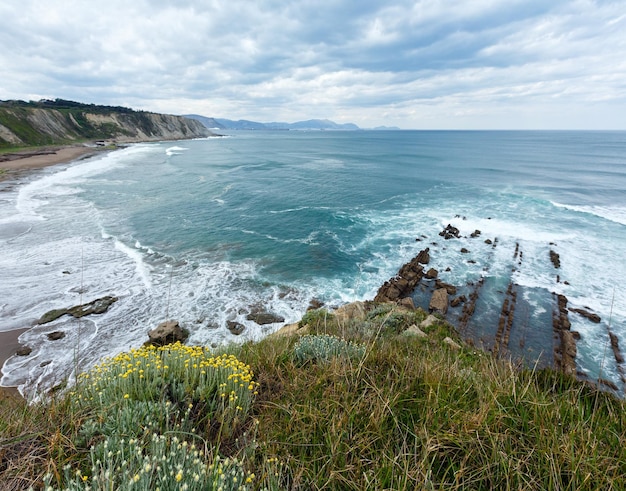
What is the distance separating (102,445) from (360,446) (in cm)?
231

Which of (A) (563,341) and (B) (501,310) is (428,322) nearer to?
(B) (501,310)

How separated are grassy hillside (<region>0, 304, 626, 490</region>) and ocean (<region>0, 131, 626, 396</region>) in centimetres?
118

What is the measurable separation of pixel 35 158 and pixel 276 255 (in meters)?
65.4

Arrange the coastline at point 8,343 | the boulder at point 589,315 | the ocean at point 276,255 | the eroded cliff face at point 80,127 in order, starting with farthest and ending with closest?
the eroded cliff face at point 80,127, the boulder at point 589,315, the ocean at point 276,255, the coastline at point 8,343

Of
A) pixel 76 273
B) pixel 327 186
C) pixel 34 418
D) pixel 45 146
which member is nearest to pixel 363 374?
pixel 34 418

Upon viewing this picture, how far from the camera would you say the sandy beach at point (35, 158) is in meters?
49.2

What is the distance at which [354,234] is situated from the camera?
28.4 meters

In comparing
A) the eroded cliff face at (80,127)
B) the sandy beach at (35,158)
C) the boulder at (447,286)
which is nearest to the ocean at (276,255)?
the boulder at (447,286)

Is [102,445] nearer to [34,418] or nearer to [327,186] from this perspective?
[34,418]

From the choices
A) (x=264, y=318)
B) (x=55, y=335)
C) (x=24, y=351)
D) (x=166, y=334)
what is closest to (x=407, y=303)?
(x=264, y=318)

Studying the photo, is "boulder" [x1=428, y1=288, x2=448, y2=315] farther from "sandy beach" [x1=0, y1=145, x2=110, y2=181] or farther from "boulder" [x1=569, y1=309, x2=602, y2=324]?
"sandy beach" [x1=0, y1=145, x2=110, y2=181]

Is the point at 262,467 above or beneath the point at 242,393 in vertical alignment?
above

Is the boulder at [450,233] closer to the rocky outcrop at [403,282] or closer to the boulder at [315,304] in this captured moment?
the rocky outcrop at [403,282]

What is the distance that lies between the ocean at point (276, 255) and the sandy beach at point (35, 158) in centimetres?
598
